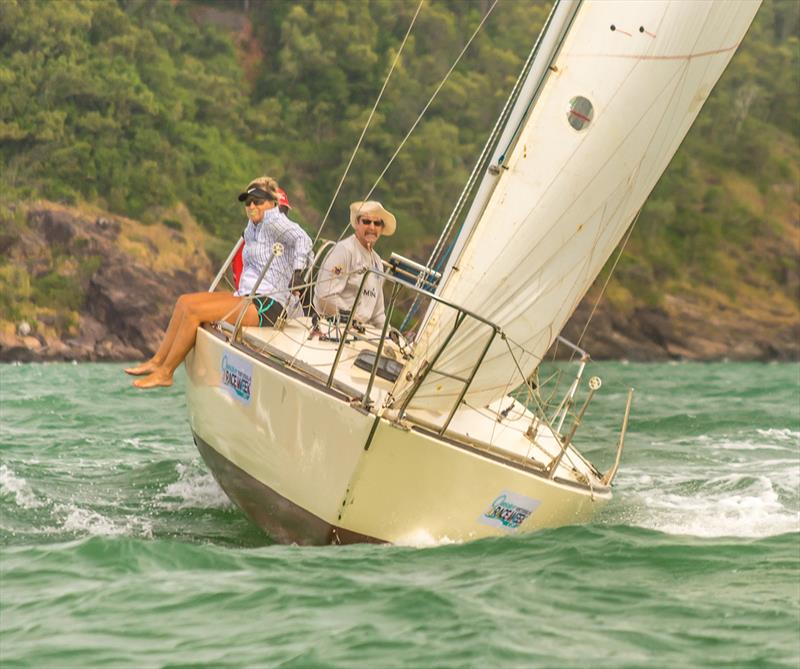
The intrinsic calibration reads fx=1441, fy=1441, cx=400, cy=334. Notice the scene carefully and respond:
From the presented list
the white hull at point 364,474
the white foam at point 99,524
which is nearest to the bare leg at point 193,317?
the white hull at point 364,474

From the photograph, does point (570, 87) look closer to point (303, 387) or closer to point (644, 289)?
point (303, 387)

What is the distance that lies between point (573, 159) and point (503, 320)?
918mm

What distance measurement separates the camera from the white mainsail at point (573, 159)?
24.4 ft

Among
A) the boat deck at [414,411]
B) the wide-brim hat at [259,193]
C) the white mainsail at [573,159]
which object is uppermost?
the white mainsail at [573,159]

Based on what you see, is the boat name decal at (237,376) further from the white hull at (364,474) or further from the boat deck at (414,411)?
the boat deck at (414,411)

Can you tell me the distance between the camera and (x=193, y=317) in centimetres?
880

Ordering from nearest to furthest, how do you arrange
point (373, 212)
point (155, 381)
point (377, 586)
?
1. point (377, 586)
2. point (155, 381)
3. point (373, 212)

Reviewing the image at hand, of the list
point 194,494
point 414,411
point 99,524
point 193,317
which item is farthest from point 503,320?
point 194,494

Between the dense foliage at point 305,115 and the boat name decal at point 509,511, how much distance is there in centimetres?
3378

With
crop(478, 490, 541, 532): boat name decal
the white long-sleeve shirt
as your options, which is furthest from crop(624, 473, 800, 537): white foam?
the white long-sleeve shirt

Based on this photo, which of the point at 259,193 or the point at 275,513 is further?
the point at 259,193

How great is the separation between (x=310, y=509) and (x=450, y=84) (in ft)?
148

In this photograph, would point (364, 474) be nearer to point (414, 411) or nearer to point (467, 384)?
point (414, 411)

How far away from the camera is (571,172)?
746cm
